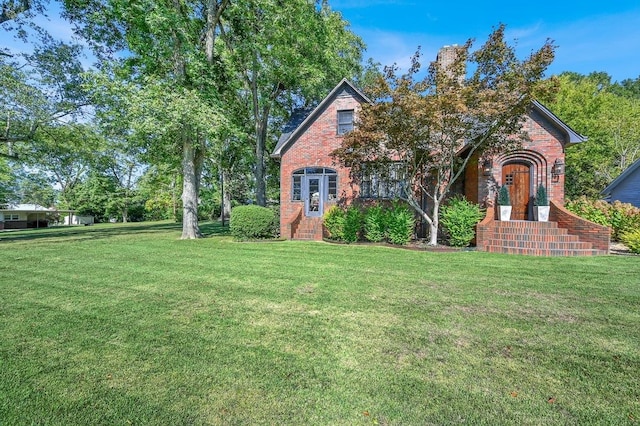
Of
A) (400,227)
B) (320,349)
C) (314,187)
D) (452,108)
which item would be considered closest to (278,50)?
(314,187)

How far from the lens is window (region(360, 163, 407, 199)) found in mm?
12680

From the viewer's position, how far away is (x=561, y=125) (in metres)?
10.9

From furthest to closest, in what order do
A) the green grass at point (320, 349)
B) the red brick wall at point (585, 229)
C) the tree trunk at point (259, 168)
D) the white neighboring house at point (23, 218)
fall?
Answer: the white neighboring house at point (23, 218) < the tree trunk at point (259, 168) < the red brick wall at point (585, 229) < the green grass at point (320, 349)

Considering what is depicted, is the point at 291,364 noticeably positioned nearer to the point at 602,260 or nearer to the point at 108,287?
the point at 108,287

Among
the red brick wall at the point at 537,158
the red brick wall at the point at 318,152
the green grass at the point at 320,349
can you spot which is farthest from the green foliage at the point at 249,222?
the red brick wall at the point at 537,158

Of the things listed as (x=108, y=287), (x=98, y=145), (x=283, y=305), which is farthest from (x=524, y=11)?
(x=98, y=145)

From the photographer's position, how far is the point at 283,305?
4445mm

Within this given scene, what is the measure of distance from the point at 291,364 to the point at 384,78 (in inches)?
378

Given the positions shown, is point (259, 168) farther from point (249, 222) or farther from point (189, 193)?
point (249, 222)

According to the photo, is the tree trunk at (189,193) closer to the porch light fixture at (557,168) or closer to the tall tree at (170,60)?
the tall tree at (170,60)

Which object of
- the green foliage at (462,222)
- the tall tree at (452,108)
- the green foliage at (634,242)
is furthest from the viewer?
the green foliage at (462,222)

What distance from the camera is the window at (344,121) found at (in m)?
14.2

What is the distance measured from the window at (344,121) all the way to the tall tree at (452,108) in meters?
3.02

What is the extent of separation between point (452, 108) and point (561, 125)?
4.93m
